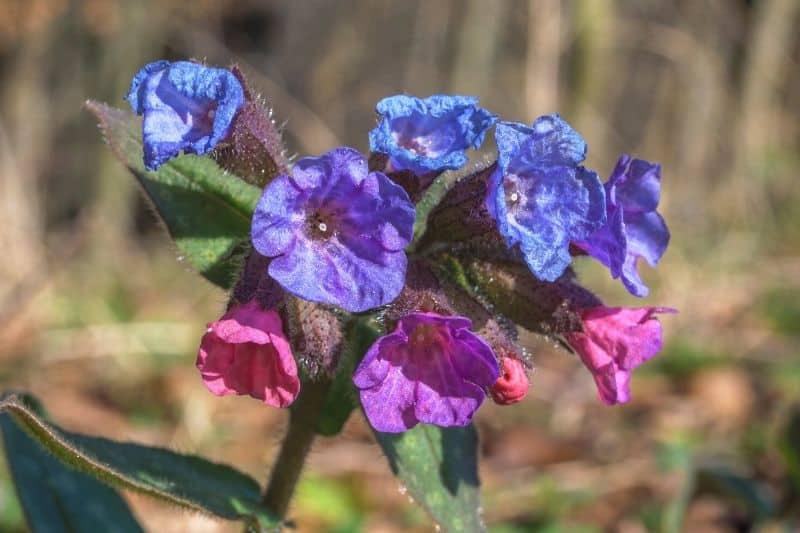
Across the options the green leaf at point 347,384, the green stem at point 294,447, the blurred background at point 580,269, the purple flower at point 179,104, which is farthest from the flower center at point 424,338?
the blurred background at point 580,269

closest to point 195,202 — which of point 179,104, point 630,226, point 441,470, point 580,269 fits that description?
point 179,104

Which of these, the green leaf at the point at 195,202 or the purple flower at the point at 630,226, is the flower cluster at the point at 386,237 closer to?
the purple flower at the point at 630,226

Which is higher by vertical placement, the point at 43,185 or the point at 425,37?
the point at 425,37

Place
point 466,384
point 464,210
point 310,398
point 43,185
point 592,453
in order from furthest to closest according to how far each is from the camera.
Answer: point 43,185 < point 592,453 < point 310,398 < point 464,210 < point 466,384

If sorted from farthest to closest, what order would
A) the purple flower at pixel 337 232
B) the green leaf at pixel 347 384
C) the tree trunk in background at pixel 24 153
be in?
1. the tree trunk in background at pixel 24 153
2. the green leaf at pixel 347 384
3. the purple flower at pixel 337 232

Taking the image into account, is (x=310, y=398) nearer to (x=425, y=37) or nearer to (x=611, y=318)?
(x=611, y=318)

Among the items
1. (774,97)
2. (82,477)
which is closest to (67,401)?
(82,477)

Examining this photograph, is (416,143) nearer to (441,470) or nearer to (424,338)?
(424,338)

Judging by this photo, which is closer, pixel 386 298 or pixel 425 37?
pixel 386 298
